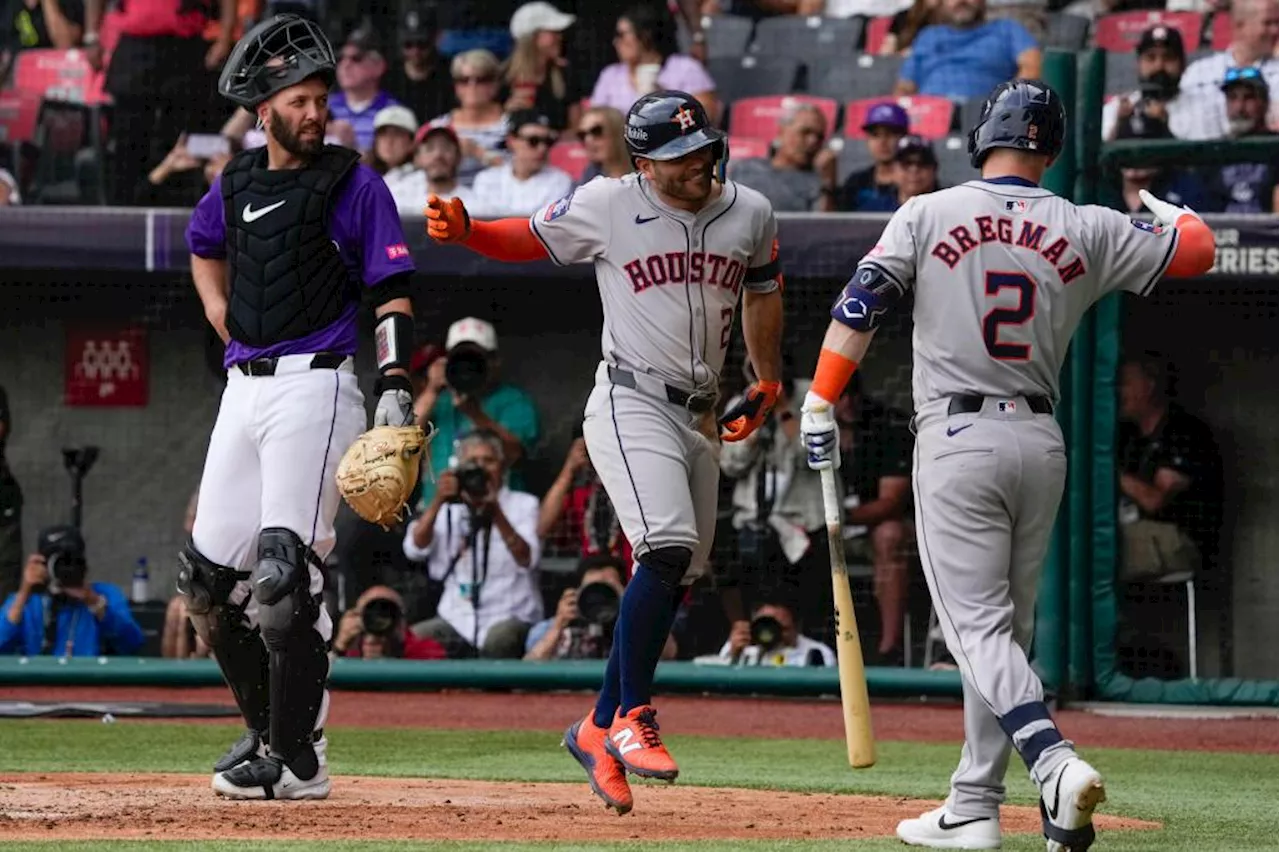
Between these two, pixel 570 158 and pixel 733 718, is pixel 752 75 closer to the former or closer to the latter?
pixel 570 158

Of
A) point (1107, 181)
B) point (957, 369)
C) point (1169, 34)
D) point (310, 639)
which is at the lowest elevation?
point (310, 639)

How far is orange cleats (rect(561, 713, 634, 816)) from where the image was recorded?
14.9ft

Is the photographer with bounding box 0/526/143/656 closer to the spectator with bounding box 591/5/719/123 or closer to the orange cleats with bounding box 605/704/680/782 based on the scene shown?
the spectator with bounding box 591/5/719/123

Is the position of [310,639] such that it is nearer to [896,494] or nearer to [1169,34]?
[896,494]

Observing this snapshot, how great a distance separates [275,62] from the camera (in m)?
4.86

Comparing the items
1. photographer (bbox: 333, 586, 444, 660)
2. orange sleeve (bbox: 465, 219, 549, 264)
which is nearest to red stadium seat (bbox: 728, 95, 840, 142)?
photographer (bbox: 333, 586, 444, 660)

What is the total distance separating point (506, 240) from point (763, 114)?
5.56 meters

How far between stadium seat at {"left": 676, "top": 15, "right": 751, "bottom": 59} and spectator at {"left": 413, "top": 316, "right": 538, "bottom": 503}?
2.42m

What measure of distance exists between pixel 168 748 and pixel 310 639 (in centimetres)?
210

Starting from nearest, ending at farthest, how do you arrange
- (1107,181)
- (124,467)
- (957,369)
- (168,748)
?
(957,369)
(168,748)
(1107,181)
(124,467)

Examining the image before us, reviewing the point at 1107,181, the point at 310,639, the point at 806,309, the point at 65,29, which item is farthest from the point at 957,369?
the point at 65,29

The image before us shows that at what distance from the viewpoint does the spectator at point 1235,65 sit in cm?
849

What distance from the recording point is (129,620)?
8.63 metres

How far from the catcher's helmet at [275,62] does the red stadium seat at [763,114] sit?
16.9ft
